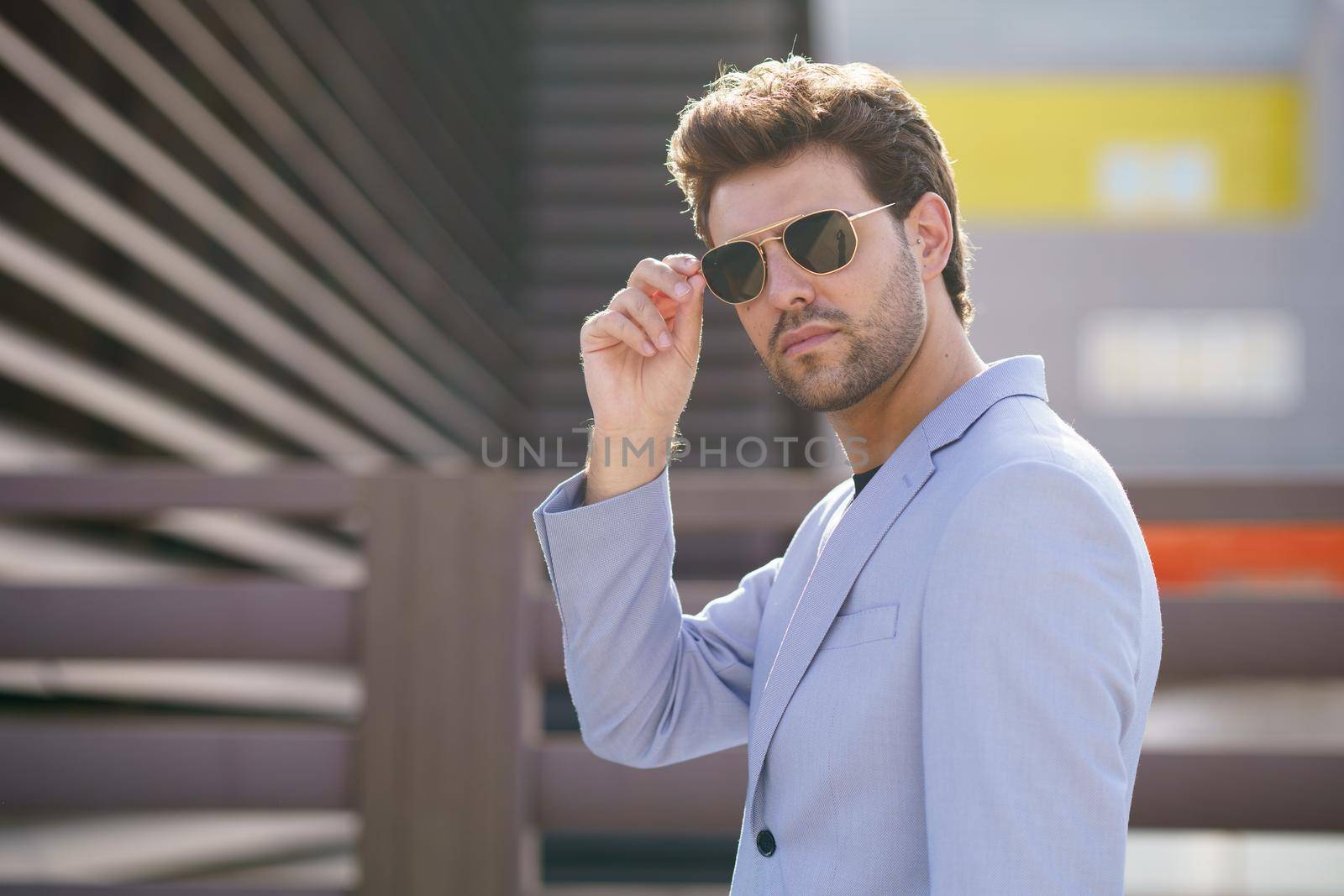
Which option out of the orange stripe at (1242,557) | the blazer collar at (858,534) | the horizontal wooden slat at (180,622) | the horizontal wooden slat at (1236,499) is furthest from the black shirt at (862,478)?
the orange stripe at (1242,557)

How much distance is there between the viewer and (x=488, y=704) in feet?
7.97

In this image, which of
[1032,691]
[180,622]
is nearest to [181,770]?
[180,622]

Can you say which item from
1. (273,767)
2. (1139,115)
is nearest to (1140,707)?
(273,767)

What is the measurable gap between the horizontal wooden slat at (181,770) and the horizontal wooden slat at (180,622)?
175mm

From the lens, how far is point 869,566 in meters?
1.27

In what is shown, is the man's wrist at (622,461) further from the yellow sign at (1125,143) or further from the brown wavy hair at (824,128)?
→ the yellow sign at (1125,143)

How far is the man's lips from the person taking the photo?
1476 millimetres

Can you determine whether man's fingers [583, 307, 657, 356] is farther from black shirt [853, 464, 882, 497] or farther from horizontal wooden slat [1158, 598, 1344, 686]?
horizontal wooden slat [1158, 598, 1344, 686]

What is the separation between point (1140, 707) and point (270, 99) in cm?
378

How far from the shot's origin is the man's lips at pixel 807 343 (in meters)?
1.48

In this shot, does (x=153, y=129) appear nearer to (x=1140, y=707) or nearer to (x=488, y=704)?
(x=488, y=704)

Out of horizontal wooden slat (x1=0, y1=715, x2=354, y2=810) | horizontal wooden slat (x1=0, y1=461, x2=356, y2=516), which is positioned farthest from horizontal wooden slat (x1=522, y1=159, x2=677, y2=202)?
horizontal wooden slat (x1=0, y1=715, x2=354, y2=810)

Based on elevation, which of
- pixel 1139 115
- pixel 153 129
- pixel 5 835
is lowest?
pixel 5 835

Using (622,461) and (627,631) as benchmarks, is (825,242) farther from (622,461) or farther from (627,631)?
(627,631)
